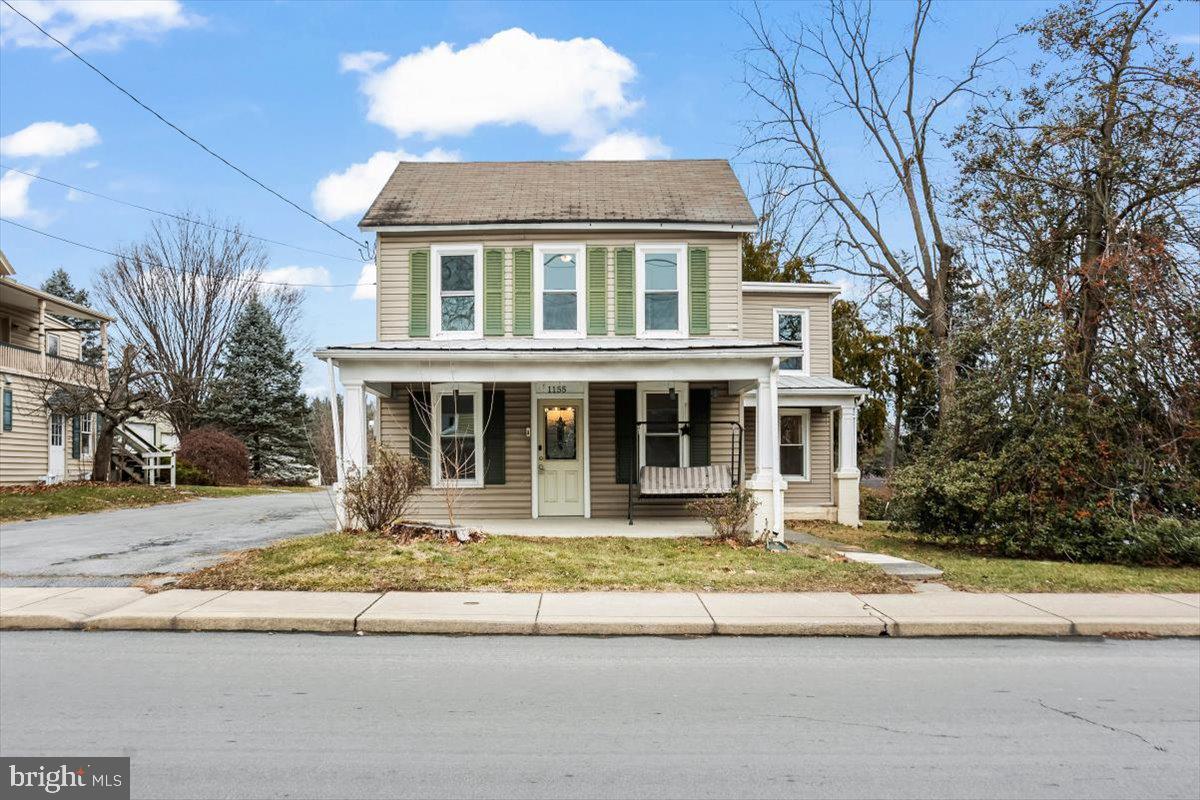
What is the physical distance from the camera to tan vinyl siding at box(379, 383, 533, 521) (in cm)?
1513

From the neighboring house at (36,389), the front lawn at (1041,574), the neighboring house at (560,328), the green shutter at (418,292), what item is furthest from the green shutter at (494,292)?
the neighboring house at (36,389)

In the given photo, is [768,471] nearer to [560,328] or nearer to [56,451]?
[560,328]

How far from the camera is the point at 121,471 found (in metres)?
29.3

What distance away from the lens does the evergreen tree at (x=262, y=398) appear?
37.5 m

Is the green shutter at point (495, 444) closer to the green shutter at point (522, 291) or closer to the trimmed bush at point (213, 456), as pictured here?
the green shutter at point (522, 291)

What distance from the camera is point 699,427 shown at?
50.8ft

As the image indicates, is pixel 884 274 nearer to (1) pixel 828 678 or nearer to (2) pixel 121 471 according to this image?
(1) pixel 828 678

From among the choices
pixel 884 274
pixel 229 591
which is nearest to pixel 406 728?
pixel 229 591

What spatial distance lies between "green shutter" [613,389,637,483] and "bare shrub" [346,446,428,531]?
4.81 m

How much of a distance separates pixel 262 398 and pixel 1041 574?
3564 centimetres

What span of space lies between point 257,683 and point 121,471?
91.8ft

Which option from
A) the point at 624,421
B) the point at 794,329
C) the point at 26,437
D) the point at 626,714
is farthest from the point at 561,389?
the point at 26,437

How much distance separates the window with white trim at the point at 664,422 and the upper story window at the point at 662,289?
3.77ft

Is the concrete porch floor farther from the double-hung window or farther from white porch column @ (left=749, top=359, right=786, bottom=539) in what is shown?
the double-hung window
